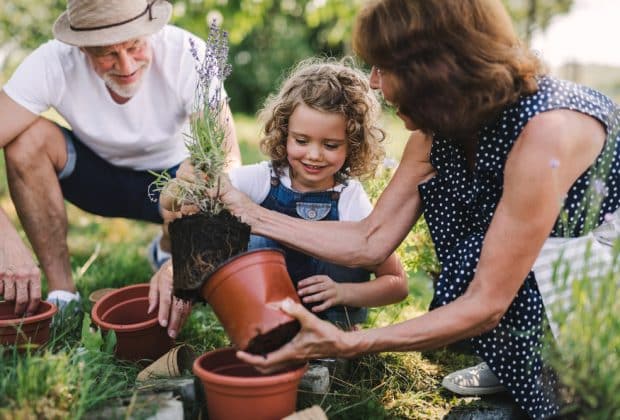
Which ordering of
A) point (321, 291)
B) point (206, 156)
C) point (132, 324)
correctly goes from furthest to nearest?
point (132, 324) < point (321, 291) < point (206, 156)

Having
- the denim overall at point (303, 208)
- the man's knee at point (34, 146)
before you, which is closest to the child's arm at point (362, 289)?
the denim overall at point (303, 208)

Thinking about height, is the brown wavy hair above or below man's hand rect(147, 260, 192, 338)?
above

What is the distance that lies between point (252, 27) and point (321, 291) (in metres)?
8.29

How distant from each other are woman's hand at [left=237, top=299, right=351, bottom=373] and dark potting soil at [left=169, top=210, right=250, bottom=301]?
0.28 meters

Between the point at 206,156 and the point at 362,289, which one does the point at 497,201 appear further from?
the point at 206,156

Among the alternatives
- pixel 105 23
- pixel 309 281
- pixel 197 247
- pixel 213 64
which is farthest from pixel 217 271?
pixel 105 23

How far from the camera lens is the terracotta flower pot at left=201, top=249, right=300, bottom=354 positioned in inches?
76.2

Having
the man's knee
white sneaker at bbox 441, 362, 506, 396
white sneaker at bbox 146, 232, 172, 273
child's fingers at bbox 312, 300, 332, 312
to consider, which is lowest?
white sneaker at bbox 441, 362, 506, 396

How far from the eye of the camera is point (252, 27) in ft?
33.2

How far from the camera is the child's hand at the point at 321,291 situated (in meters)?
2.48

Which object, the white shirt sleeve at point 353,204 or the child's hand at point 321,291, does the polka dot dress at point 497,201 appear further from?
the white shirt sleeve at point 353,204

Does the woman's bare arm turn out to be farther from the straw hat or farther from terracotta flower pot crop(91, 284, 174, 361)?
the straw hat

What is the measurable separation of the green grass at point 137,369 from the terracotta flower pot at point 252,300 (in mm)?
382

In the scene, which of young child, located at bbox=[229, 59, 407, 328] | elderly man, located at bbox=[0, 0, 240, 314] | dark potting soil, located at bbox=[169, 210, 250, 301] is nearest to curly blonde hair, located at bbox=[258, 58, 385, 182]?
young child, located at bbox=[229, 59, 407, 328]
